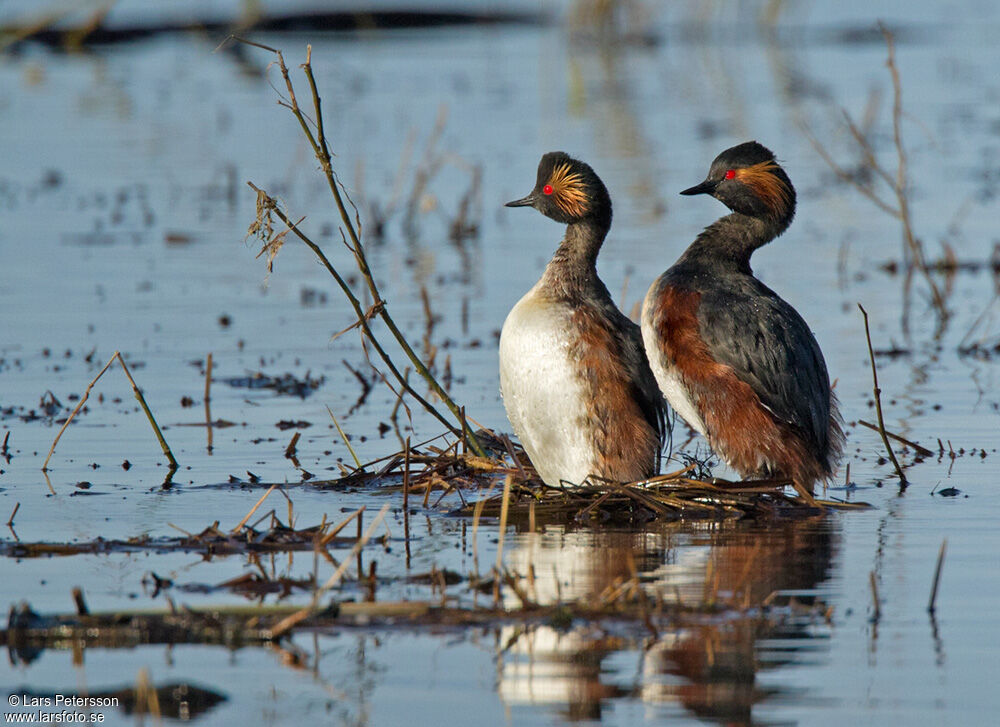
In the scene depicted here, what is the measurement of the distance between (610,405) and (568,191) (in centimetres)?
107

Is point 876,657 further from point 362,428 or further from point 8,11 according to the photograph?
point 8,11

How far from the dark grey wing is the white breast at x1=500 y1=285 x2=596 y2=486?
25.3 inches

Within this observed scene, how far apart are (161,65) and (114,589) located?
2926cm

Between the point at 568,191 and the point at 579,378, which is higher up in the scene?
the point at 568,191

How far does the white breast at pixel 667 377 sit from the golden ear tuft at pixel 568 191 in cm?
59

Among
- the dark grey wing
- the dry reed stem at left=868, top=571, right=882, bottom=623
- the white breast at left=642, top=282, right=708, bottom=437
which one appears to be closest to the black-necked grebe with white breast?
the white breast at left=642, top=282, right=708, bottom=437

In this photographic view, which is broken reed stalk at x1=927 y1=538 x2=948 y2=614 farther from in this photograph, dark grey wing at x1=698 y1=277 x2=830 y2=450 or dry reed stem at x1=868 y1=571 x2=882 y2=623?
dark grey wing at x1=698 y1=277 x2=830 y2=450

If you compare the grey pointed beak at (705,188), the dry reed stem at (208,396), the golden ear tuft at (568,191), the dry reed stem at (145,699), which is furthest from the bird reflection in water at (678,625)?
the dry reed stem at (208,396)

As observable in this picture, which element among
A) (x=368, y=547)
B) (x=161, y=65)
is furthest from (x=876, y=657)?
(x=161, y=65)

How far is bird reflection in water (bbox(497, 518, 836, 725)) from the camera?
4797 mm

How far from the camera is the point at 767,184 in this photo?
7.79 meters

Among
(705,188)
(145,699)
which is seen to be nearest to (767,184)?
(705,188)

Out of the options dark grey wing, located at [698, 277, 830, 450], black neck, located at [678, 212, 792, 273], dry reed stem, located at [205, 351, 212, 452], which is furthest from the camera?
dry reed stem, located at [205, 351, 212, 452]

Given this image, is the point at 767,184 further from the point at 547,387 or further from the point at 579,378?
the point at 547,387
